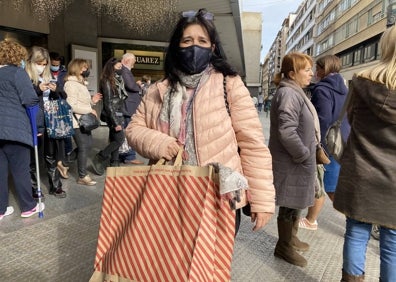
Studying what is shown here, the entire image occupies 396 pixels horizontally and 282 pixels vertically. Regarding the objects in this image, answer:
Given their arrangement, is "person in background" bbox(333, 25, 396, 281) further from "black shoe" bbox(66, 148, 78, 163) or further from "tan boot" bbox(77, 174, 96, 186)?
"black shoe" bbox(66, 148, 78, 163)

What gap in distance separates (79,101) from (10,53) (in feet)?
5.51

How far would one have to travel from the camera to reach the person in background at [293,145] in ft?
10.0

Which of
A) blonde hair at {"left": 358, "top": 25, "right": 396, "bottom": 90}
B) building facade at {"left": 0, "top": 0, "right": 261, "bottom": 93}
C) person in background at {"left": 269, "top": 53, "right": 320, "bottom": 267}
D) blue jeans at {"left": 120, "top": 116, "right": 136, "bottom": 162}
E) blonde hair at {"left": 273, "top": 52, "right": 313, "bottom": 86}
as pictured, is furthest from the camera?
building facade at {"left": 0, "top": 0, "right": 261, "bottom": 93}

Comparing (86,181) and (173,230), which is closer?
(173,230)

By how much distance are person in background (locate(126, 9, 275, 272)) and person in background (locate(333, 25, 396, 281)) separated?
0.71m

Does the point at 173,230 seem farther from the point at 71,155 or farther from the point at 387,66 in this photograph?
the point at 71,155

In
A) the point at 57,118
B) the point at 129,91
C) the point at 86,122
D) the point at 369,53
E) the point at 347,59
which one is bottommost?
the point at 86,122

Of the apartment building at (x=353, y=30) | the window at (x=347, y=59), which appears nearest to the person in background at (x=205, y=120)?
the apartment building at (x=353, y=30)

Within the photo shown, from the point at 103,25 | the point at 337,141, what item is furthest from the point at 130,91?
the point at 103,25

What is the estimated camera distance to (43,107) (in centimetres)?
464

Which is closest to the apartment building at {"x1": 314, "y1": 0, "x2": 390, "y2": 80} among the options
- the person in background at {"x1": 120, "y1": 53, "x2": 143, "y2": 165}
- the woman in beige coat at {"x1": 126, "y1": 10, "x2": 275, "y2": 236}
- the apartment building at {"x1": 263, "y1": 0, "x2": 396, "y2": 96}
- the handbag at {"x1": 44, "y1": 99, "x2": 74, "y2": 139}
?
the apartment building at {"x1": 263, "y1": 0, "x2": 396, "y2": 96}

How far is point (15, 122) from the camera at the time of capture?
3.87 metres

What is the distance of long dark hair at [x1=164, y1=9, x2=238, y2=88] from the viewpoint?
2.02 meters

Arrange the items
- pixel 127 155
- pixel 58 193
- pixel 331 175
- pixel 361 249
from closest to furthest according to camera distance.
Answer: pixel 361 249 → pixel 331 175 → pixel 58 193 → pixel 127 155
